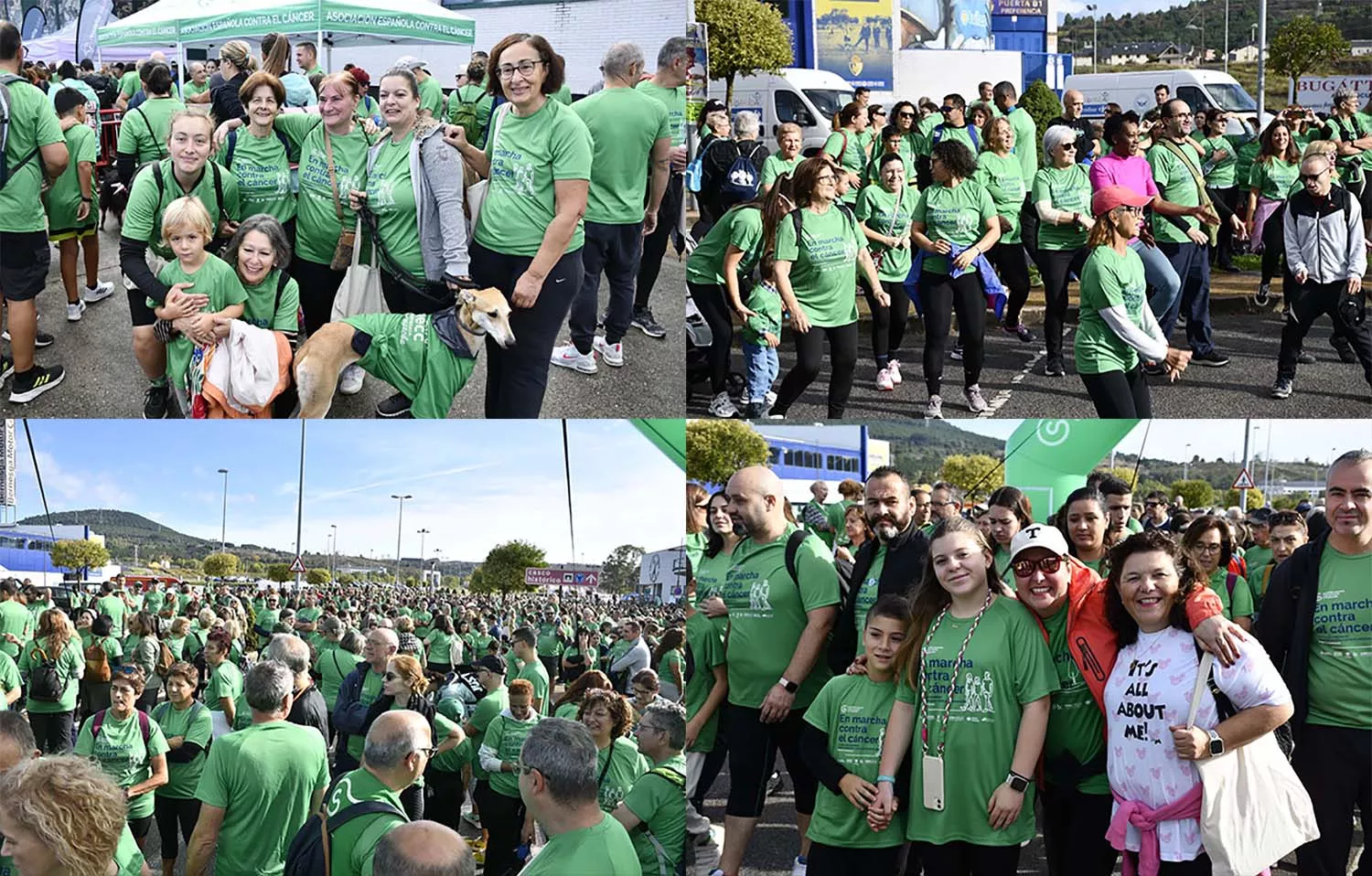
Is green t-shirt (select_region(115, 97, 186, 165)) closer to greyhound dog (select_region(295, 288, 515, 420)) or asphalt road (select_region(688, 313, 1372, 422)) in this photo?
greyhound dog (select_region(295, 288, 515, 420))

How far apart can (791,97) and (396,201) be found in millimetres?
11731

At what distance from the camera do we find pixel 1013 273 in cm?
783

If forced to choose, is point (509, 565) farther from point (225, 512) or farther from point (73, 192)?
point (73, 192)

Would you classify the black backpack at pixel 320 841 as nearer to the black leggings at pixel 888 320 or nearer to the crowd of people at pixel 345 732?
the crowd of people at pixel 345 732

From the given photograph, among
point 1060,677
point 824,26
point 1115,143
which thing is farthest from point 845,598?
point 824,26

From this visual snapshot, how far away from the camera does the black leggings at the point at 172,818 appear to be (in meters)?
5.33

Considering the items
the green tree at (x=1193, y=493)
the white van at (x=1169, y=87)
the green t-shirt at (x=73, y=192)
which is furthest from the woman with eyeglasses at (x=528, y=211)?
the white van at (x=1169, y=87)

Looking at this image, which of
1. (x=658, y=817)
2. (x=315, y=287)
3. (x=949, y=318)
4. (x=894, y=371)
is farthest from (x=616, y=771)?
(x=894, y=371)

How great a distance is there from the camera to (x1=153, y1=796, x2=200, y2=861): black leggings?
5332 mm

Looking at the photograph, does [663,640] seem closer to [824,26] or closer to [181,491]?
[181,491]

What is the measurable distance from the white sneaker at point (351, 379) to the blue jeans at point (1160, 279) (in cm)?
403

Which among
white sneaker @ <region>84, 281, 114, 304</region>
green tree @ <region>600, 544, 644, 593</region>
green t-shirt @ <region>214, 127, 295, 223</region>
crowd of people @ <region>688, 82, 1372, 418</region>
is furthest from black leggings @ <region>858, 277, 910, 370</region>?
white sneaker @ <region>84, 281, 114, 304</region>

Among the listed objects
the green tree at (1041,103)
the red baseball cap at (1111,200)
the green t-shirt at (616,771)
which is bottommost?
the green t-shirt at (616,771)

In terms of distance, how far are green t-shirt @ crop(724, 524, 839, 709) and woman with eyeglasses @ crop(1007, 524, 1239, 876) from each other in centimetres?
77
